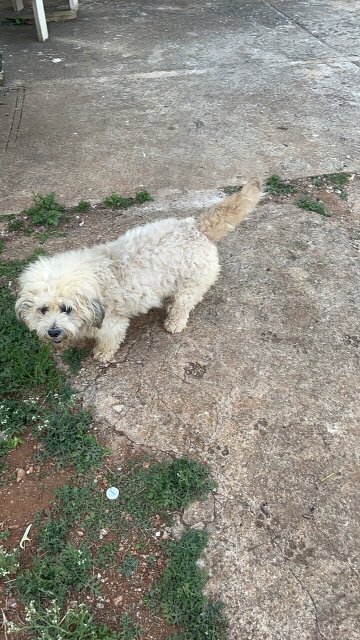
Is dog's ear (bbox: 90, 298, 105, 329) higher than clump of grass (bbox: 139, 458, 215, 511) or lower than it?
higher

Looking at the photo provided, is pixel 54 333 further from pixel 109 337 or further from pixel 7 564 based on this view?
pixel 7 564

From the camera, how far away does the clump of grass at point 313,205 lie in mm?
4730

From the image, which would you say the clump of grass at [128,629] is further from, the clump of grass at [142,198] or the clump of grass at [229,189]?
the clump of grass at [229,189]

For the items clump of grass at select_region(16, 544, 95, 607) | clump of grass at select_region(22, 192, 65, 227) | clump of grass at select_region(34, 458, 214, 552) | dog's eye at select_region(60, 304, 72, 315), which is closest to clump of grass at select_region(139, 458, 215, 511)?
clump of grass at select_region(34, 458, 214, 552)

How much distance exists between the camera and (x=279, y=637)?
2.29m

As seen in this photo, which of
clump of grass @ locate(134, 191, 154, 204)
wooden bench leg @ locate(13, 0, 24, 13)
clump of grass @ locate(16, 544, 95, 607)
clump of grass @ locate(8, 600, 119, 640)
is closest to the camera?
clump of grass @ locate(8, 600, 119, 640)

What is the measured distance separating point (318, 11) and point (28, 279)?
9255mm

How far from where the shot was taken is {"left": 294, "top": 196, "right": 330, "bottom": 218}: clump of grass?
4730mm

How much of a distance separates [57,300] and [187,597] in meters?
1.73

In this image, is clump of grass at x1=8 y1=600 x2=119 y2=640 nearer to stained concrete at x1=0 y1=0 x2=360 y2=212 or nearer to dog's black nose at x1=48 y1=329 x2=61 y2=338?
dog's black nose at x1=48 y1=329 x2=61 y2=338

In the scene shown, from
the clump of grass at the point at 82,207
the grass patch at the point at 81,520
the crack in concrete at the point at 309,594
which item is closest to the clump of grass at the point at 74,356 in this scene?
the grass patch at the point at 81,520

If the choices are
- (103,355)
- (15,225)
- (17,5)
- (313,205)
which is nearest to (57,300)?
(103,355)

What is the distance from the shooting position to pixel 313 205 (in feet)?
15.6

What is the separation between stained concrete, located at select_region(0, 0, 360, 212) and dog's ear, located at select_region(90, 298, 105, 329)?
2237 mm
